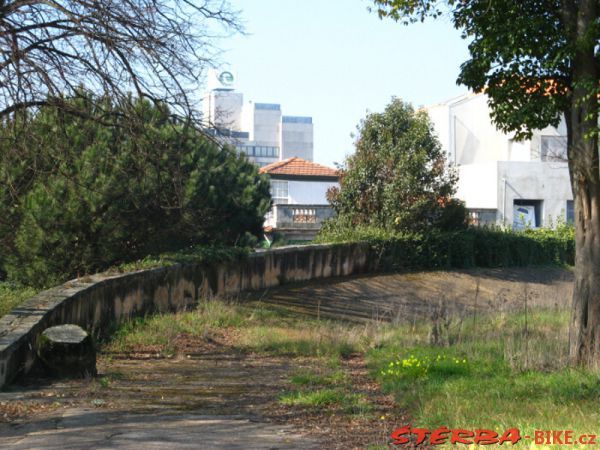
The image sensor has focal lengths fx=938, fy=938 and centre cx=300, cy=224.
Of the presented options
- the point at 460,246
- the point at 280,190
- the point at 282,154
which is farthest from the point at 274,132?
the point at 460,246

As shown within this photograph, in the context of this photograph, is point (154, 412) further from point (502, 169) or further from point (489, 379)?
point (502, 169)

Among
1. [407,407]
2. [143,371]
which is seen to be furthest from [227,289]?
[407,407]

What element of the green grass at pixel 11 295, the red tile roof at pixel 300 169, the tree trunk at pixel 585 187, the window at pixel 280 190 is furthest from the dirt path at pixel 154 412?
the window at pixel 280 190

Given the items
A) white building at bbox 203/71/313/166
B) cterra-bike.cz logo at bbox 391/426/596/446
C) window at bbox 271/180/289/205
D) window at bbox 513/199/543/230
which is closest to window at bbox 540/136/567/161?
window at bbox 513/199/543/230

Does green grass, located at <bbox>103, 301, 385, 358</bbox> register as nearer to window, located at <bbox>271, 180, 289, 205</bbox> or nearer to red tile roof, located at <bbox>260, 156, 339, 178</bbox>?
red tile roof, located at <bbox>260, 156, 339, 178</bbox>

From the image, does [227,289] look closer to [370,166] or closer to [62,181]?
[62,181]

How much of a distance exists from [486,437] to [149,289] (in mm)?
11947

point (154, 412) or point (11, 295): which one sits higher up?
point (11, 295)

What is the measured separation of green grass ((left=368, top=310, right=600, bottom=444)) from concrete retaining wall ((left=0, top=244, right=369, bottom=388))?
172 inches

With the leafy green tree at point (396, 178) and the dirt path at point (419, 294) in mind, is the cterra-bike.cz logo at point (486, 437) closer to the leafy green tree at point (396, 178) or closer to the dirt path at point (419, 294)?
the dirt path at point (419, 294)

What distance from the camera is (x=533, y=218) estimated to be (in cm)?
5222

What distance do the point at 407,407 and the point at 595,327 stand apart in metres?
3.94

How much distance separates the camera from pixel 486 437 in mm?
7234

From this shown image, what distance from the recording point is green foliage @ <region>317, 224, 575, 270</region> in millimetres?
31125
